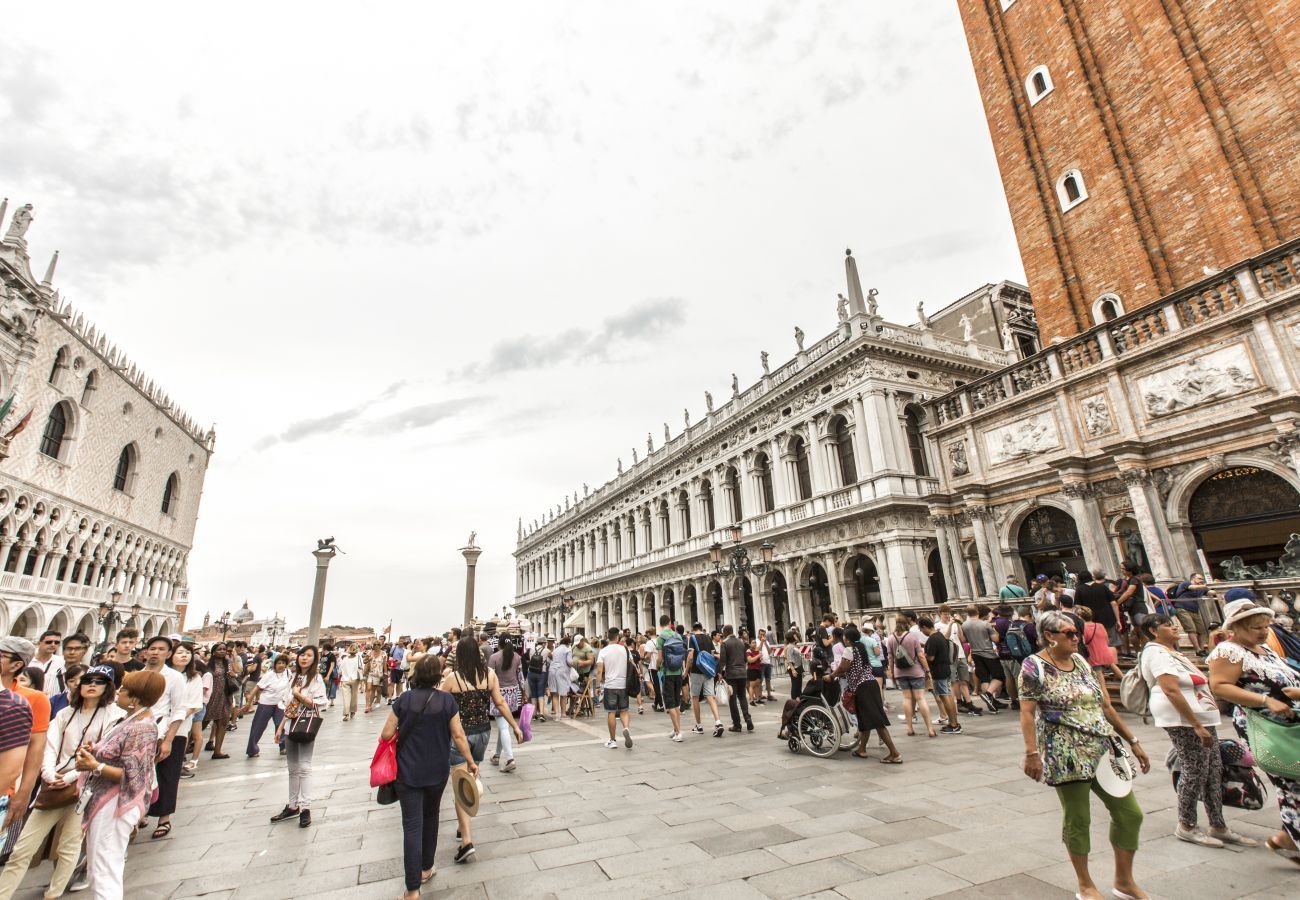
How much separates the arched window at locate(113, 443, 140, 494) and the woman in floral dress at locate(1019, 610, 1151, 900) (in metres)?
46.2

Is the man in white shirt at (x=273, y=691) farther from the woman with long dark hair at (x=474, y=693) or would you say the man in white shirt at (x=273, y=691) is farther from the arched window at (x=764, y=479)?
the arched window at (x=764, y=479)

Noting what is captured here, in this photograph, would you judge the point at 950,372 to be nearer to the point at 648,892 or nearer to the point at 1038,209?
the point at 1038,209

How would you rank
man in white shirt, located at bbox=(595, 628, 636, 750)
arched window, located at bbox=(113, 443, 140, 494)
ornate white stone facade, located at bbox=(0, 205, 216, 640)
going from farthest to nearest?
arched window, located at bbox=(113, 443, 140, 494) < ornate white stone facade, located at bbox=(0, 205, 216, 640) < man in white shirt, located at bbox=(595, 628, 636, 750)

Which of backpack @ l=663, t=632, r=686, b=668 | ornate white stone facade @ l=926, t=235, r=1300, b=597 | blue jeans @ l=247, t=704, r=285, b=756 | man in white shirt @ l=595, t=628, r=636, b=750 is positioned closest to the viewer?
blue jeans @ l=247, t=704, r=285, b=756

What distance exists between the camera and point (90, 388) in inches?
1248

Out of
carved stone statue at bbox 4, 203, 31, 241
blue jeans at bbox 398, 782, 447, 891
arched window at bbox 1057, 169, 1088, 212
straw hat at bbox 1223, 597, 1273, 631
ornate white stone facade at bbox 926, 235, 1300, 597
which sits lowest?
blue jeans at bbox 398, 782, 447, 891

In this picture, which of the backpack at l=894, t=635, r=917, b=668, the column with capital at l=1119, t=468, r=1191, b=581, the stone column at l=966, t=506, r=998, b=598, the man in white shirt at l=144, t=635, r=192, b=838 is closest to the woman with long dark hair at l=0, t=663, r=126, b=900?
the man in white shirt at l=144, t=635, r=192, b=838

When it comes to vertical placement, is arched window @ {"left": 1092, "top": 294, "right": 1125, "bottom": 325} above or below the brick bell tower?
below

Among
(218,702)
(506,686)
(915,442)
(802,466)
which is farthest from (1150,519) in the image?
(218,702)

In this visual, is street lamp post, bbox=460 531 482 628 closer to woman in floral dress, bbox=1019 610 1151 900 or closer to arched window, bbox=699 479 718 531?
arched window, bbox=699 479 718 531

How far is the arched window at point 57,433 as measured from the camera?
96.1 feet

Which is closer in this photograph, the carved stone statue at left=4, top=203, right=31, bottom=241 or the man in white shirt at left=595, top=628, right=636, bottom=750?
the man in white shirt at left=595, top=628, right=636, bottom=750

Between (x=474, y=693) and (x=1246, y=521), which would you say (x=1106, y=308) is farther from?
(x=474, y=693)

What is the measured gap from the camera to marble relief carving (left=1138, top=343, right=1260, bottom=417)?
11297mm
